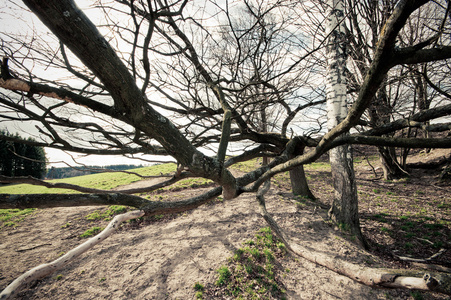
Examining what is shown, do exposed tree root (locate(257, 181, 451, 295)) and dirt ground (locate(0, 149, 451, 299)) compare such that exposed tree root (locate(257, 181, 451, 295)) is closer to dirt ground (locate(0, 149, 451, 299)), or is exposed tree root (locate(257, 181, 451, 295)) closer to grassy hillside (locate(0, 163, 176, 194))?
dirt ground (locate(0, 149, 451, 299))

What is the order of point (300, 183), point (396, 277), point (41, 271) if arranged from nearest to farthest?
point (396, 277), point (41, 271), point (300, 183)

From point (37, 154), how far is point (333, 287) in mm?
46236

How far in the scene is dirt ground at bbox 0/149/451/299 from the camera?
11.4ft

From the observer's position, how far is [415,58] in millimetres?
1306

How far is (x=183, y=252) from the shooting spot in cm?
441

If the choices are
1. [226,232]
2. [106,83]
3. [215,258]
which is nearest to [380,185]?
[226,232]

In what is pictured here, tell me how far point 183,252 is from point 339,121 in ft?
16.0

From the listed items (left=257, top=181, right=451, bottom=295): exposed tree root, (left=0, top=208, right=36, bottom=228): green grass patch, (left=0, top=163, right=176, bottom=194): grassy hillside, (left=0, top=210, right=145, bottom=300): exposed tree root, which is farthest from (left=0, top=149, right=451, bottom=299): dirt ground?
(left=0, top=163, right=176, bottom=194): grassy hillside

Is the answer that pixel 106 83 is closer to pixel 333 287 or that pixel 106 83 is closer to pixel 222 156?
pixel 222 156

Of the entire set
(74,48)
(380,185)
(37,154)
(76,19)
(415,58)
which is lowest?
(380,185)

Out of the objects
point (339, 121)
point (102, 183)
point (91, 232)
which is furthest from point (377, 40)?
point (102, 183)

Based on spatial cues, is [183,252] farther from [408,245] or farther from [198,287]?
[408,245]

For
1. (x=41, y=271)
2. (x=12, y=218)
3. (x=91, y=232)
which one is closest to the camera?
(x=41, y=271)

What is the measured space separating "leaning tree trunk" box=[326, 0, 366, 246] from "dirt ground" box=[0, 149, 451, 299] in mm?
550
